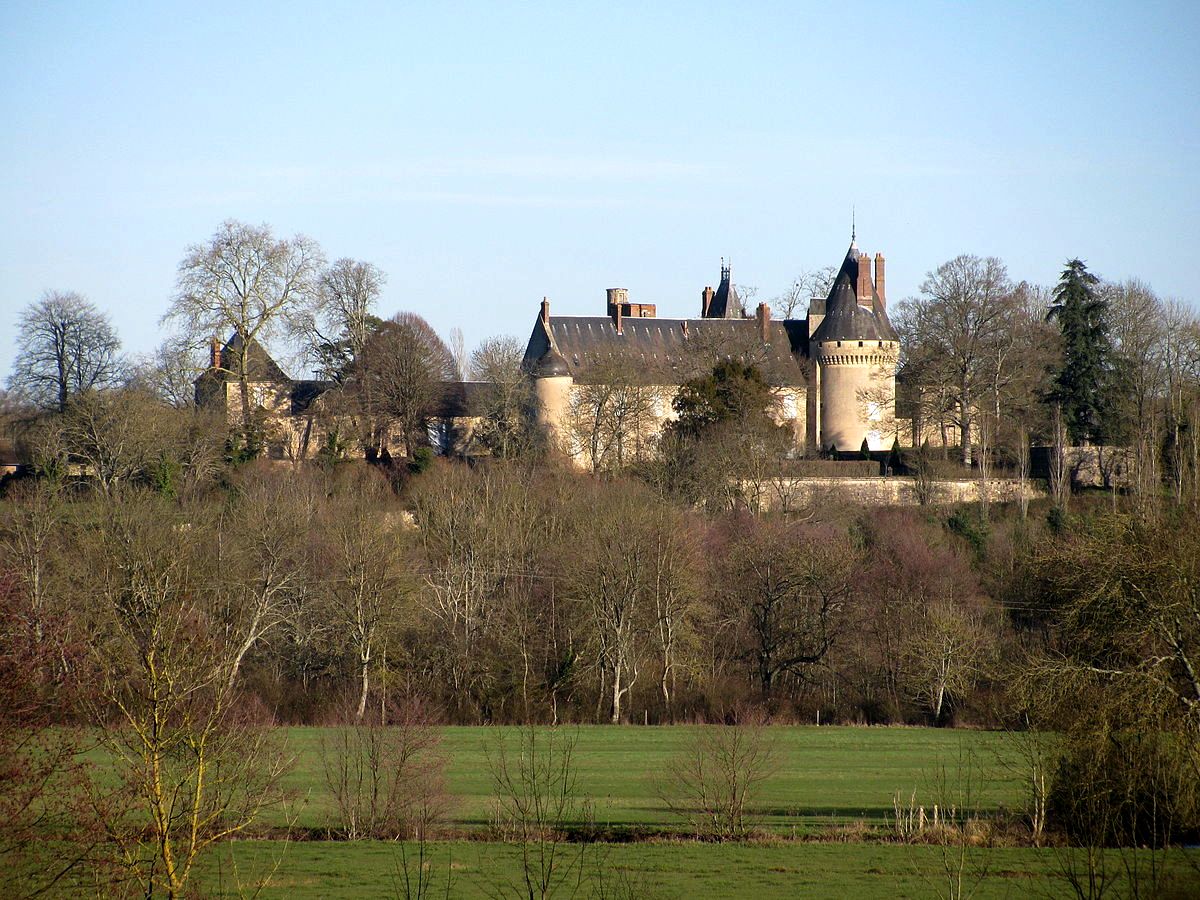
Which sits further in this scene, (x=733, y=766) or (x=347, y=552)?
(x=347, y=552)

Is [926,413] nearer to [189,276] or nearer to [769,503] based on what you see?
[769,503]

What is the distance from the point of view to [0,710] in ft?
36.3

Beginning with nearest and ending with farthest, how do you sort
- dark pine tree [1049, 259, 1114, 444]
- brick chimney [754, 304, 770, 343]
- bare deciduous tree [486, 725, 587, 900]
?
bare deciduous tree [486, 725, 587, 900] → dark pine tree [1049, 259, 1114, 444] → brick chimney [754, 304, 770, 343]

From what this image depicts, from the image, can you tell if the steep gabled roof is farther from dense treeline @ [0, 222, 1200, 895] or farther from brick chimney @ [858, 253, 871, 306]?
brick chimney @ [858, 253, 871, 306]

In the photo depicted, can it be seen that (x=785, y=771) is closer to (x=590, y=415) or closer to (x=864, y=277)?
(x=590, y=415)

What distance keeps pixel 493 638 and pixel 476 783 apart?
350 inches

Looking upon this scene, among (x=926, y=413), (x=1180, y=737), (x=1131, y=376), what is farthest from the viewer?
(x=926, y=413)

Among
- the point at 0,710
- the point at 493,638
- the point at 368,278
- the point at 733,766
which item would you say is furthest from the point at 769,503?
Answer: the point at 0,710

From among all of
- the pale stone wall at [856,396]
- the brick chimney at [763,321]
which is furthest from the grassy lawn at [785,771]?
the brick chimney at [763,321]

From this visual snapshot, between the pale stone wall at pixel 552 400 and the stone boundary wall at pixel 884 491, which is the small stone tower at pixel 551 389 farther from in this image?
the stone boundary wall at pixel 884 491

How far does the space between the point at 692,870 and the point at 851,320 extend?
39309 millimetres

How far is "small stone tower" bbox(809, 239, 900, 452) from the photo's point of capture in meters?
50.7

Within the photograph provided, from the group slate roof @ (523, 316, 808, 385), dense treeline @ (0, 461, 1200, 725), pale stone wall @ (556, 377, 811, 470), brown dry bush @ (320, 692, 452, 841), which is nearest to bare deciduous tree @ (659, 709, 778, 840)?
brown dry bush @ (320, 692, 452, 841)

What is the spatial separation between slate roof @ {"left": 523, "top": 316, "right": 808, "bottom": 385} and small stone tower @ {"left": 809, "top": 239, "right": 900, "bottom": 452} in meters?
1.33
